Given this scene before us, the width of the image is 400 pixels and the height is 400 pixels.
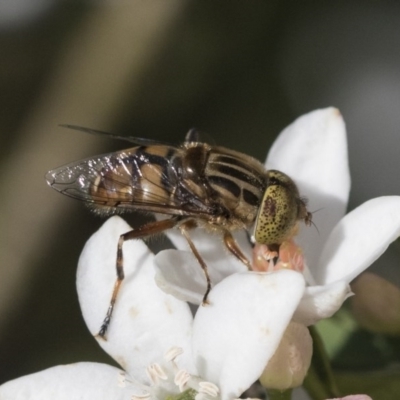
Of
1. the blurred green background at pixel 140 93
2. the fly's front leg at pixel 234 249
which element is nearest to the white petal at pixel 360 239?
the fly's front leg at pixel 234 249

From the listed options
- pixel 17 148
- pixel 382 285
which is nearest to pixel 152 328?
pixel 382 285

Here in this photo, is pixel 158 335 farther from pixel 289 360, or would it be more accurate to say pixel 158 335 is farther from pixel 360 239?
pixel 360 239

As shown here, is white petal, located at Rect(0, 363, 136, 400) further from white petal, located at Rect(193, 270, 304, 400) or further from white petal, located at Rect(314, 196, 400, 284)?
white petal, located at Rect(314, 196, 400, 284)

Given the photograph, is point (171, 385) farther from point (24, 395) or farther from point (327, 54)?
point (327, 54)

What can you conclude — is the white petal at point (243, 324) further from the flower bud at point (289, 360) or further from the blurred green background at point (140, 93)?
the blurred green background at point (140, 93)

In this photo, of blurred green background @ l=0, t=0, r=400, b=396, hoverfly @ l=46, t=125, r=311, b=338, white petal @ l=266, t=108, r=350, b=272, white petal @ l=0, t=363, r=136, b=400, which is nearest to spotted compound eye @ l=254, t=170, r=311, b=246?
hoverfly @ l=46, t=125, r=311, b=338

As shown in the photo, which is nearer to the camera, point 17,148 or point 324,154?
point 324,154
